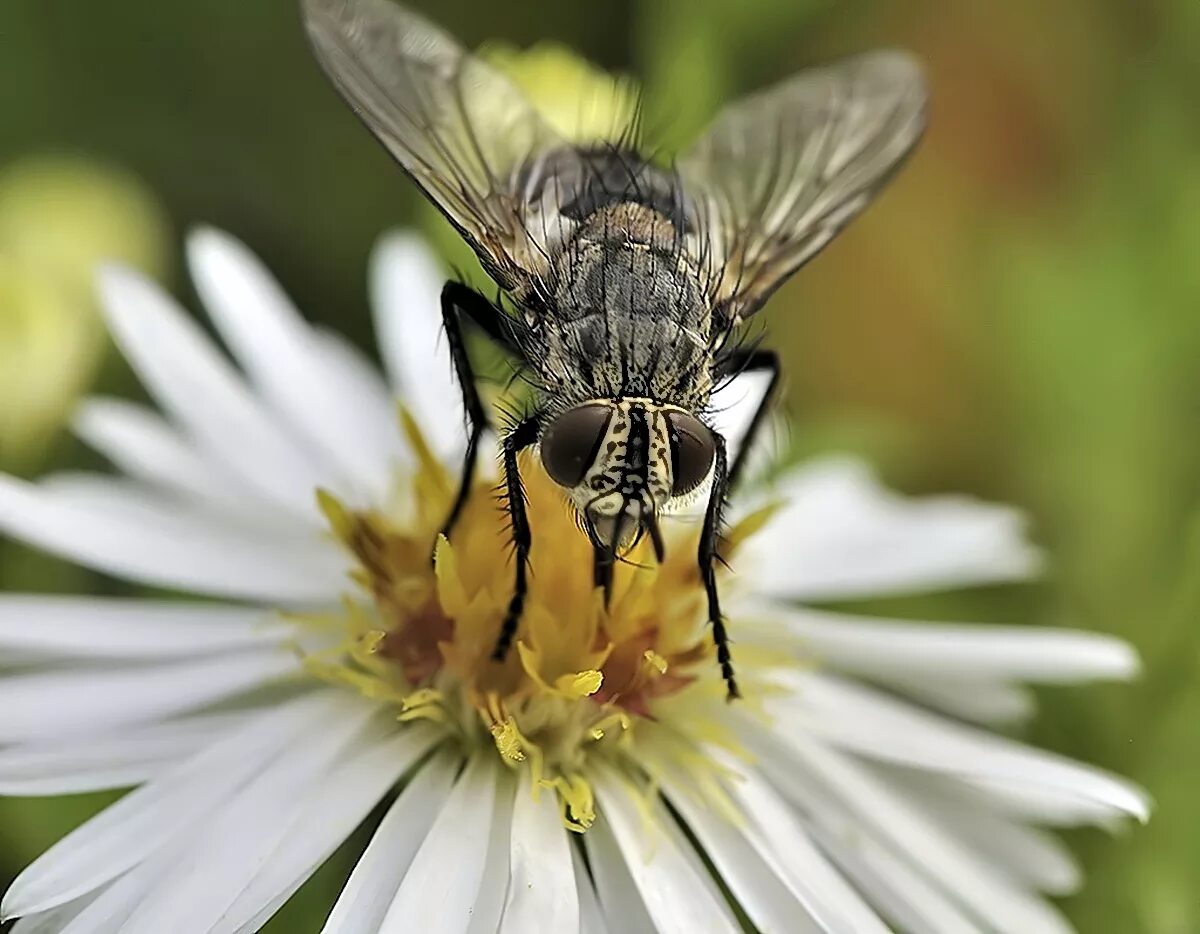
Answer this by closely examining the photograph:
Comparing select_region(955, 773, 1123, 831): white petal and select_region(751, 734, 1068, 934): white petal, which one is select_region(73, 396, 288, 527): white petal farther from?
select_region(955, 773, 1123, 831): white petal

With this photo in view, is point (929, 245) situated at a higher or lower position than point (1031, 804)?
higher

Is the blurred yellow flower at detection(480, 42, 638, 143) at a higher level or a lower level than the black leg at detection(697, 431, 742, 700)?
higher

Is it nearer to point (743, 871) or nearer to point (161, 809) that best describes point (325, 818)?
point (161, 809)

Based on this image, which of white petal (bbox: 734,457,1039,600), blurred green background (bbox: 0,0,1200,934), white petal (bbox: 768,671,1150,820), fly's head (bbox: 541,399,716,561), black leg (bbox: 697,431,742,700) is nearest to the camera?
fly's head (bbox: 541,399,716,561)

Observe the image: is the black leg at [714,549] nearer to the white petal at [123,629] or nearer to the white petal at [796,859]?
the white petal at [796,859]

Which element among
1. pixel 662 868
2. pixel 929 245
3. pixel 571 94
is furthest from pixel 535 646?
pixel 929 245

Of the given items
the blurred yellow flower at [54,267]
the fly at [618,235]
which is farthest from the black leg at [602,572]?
the blurred yellow flower at [54,267]

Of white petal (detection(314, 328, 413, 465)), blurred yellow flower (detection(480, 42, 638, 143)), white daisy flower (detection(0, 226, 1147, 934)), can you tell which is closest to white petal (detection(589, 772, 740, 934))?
white daisy flower (detection(0, 226, 1147, 934))
